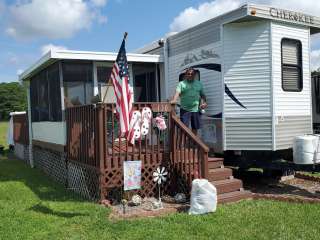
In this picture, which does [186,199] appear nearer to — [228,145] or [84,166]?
[228,145]

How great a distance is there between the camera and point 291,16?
26.8 ft

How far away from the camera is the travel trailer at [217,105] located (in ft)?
24.8

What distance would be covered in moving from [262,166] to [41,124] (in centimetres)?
666

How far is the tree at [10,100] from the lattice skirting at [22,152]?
2858 inches

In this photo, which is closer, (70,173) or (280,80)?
(280,80)

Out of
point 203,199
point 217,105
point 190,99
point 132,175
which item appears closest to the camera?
point 203,199

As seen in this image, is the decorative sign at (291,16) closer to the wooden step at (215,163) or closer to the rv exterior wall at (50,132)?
the wooden step at (215,163)

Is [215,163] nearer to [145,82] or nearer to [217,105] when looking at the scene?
[217,105]

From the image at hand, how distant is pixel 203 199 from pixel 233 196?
110 centimetres

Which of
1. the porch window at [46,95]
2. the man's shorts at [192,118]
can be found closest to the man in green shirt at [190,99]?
the man's shorts at [192,118]

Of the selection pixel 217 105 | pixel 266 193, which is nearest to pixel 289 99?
pixel 217 105

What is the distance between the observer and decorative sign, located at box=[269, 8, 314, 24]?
7.91m

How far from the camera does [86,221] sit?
6.17 m

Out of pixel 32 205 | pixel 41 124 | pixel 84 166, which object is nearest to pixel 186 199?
pixel 84 166
